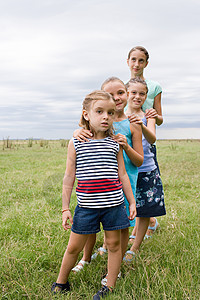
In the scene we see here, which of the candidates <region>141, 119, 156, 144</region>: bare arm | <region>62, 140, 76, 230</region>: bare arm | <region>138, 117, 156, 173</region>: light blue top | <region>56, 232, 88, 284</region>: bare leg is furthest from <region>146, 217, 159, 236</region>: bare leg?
<region>62, 140, 76, 230</region>: bare arm

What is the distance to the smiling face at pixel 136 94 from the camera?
269cm

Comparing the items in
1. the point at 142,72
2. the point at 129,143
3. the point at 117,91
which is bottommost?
the point at 129,143

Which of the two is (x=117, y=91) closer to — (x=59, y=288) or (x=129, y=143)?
(x=129, y=143)

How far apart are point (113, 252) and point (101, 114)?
1.09m

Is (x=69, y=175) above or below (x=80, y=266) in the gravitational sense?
above

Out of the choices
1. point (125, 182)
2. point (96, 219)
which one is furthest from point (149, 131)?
point (96, 219)

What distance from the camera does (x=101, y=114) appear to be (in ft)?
7.22

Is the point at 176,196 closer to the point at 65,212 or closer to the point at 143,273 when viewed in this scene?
the point at 143,273

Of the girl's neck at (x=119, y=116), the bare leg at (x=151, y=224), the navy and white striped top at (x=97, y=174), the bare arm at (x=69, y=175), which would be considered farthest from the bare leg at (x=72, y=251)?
the bare leg at (x=151, y=224)

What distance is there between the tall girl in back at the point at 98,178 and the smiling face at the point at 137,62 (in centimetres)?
116

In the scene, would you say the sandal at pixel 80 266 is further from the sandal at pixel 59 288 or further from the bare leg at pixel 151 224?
the bare leg at pixel 151 224

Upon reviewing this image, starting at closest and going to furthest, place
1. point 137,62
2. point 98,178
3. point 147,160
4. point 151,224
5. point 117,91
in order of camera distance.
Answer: point 98,178 < point 117,91 < point 147,160 < point 137,62 < point 151,224

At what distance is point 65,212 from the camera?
2373 mm

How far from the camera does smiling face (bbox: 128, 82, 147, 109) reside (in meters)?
2.69
